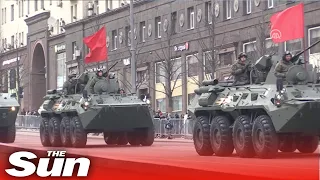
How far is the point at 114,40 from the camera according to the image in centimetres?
5822

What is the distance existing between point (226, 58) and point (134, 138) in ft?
56.9

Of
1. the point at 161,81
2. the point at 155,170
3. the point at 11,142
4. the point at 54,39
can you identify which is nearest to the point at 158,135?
the point at 11,142

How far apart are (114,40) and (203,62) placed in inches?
520

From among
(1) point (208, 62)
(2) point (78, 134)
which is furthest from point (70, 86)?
(1) point (208, 62)

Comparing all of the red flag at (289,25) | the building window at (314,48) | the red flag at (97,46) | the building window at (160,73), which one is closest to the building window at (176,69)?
the building window at (160,73)

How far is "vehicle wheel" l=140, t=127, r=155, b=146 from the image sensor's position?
28250mm

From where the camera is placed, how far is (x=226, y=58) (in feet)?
150

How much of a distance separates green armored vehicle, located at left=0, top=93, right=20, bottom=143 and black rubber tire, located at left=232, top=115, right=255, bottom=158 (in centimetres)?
1404

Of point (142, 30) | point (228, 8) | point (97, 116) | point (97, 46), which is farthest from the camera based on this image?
point (142, 30)

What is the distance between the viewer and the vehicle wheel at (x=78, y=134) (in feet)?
90.1

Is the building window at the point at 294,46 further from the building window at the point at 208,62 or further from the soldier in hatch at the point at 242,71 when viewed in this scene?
the soldier in hatch at the point at 242,71

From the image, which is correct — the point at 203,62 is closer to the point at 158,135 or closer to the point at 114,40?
the point at 158,135

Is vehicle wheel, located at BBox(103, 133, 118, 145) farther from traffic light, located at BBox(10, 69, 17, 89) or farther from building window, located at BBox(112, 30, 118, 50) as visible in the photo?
traffic light, located at BBox(10, 69, 17, 89)

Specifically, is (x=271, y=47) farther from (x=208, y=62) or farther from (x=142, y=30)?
(x=142, y=30)
